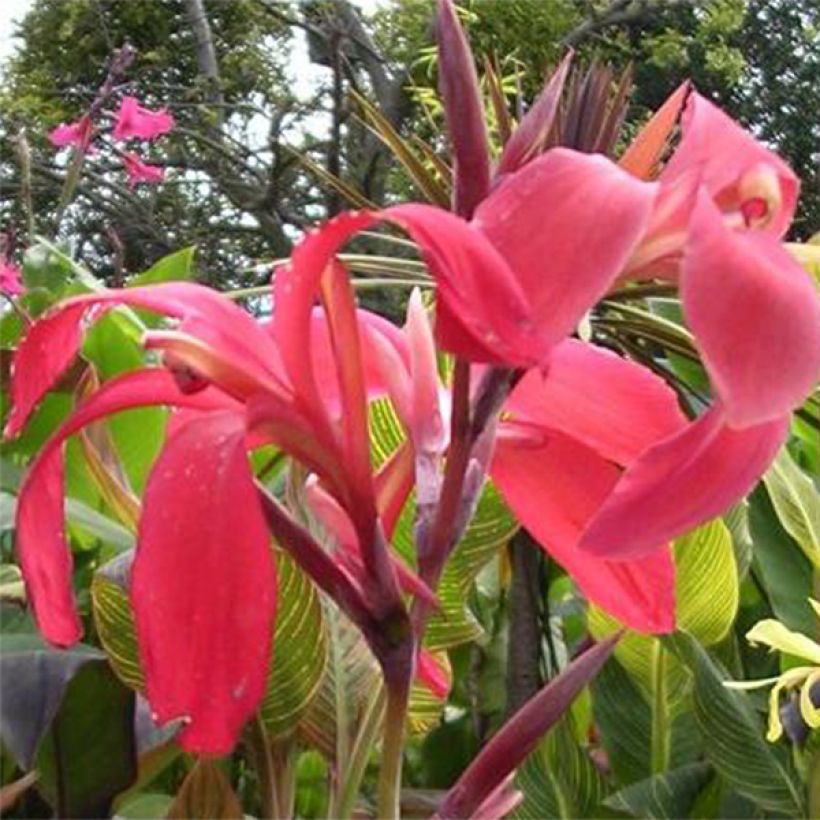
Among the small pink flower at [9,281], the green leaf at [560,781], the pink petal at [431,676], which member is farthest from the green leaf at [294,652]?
the small pink flower at [9,281]

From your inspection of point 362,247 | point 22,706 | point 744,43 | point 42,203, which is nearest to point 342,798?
point 22,706

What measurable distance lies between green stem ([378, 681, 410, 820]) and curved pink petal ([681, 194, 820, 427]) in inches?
3.7

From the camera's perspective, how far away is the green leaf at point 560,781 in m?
0.67

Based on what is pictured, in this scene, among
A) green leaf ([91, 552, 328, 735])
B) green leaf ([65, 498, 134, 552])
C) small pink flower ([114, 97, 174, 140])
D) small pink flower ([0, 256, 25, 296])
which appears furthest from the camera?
small pink flower ([114, 97, 174, 140])

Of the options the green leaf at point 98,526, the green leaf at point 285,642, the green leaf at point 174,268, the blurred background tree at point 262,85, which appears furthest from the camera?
the blurred background tree at point 262,85

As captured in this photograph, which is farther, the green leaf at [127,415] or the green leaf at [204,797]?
the green leaf at [127,415]

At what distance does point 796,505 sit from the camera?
645 mm

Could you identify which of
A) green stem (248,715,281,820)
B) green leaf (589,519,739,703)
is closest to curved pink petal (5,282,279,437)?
green stem (248,715,281,820)

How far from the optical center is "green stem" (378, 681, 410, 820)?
28 centimetres

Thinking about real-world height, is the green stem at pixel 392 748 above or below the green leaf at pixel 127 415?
above

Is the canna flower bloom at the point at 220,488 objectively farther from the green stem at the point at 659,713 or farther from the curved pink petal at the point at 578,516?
the green stem at the point at 659,713

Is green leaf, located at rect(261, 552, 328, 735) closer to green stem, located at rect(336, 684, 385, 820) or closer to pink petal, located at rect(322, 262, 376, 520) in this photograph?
green stem, located at rect(336, 684, 385, 820)

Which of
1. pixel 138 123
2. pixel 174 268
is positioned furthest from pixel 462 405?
pixel 138 123

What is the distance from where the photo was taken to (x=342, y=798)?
41 centimetres
